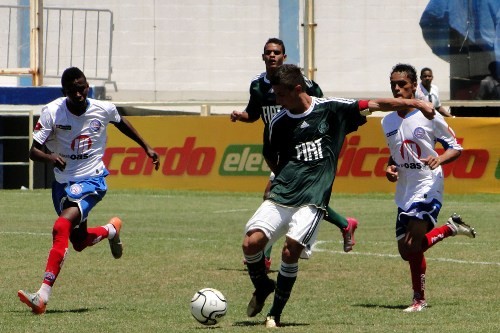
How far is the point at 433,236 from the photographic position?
1127 cm

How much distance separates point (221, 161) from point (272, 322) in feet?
52.9

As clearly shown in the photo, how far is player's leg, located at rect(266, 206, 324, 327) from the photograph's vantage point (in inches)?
361

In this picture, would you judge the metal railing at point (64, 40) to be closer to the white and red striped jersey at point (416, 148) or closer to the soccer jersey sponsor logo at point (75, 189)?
the soccer jersey sponsor logo at point (75, 189)

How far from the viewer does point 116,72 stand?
30156 mm

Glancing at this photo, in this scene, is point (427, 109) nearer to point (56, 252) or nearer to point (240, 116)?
point (240, 116)

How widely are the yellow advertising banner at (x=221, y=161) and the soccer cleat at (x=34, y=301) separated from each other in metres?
14.8

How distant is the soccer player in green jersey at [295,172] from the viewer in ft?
30.3

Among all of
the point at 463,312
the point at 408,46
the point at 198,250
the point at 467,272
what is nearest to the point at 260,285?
the point at 463,312

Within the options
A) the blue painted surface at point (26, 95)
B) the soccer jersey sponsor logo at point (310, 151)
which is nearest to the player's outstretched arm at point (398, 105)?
the soccer jersey sponsor logo at point (310, 151)

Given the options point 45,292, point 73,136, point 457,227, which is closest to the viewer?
point 45,292

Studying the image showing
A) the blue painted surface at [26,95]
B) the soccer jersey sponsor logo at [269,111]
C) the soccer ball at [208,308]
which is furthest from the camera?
the blue painted surface at [26,95]

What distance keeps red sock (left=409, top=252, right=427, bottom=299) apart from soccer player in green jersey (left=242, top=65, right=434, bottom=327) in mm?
1426

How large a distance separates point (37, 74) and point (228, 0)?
198 inches

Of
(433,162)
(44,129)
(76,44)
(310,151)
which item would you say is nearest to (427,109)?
(433,162)
